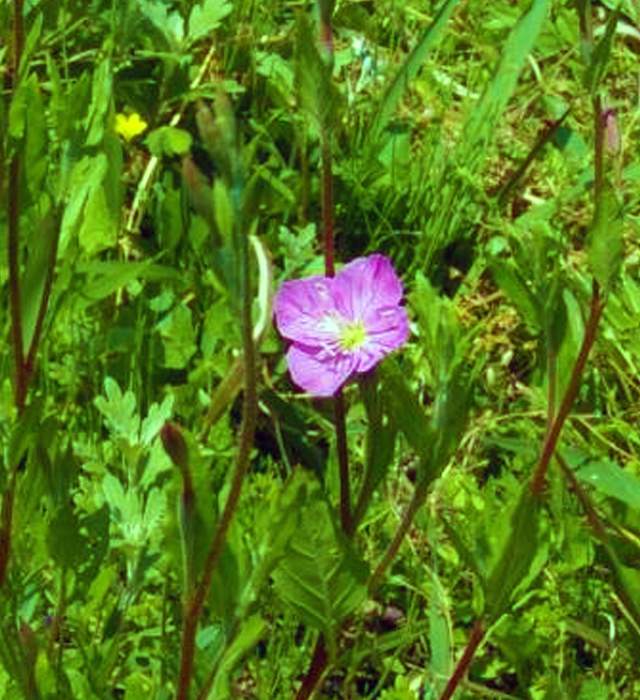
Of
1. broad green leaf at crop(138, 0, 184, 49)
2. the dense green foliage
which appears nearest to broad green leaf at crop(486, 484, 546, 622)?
the dense green foliage

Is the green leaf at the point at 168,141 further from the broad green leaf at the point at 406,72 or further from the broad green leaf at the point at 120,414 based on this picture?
the broad green leaf at the point at 120,414

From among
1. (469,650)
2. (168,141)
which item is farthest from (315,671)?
(168,141)

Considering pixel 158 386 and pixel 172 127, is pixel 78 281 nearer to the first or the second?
pixel 158 386

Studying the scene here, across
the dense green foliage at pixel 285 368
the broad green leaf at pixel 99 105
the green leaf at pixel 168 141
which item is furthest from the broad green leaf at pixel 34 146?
the green leaf at pixel 168 141

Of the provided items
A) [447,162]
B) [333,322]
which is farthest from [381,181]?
[333,322]

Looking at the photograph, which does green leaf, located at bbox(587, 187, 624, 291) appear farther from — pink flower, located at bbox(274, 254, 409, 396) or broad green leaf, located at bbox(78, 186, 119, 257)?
broad green leaf, located at bbox(78, 186, 119, 257)

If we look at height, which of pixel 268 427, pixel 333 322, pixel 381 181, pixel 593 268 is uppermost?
pixel 593 268

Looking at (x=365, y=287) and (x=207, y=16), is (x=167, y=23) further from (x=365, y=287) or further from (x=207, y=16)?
(x=365, y=287)
